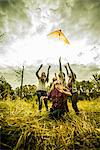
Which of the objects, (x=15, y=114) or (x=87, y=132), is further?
(x=15, y=114)

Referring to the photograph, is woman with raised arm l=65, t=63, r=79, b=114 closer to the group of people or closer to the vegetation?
the group of people

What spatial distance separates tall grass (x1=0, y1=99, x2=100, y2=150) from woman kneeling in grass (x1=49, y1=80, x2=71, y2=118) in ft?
0.65

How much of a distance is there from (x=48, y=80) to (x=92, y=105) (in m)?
1.73

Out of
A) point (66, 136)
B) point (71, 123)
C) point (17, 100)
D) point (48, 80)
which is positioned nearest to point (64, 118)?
point (71, 123)

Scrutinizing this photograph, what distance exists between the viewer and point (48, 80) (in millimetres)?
10180

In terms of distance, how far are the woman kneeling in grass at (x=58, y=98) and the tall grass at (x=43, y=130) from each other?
20cm

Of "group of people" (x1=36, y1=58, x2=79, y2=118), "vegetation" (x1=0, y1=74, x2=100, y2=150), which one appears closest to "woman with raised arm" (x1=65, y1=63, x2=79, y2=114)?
"group of people" (x1=36, y1=58, x2=79, y2=118)

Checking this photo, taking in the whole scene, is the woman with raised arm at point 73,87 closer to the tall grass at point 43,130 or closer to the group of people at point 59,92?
the group of people at point 59,92

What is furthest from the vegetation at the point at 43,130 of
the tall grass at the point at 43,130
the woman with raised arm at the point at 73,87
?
the woman with raised arm at the point at 73,87

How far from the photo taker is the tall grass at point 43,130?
6.56 meters

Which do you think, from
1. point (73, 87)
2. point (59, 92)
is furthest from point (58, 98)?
point (73, 87)

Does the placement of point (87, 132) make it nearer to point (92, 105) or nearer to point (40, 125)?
point (40, 125)

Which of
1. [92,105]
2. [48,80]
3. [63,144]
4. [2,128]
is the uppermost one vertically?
[48,80]

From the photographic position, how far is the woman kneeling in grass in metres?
8.06
